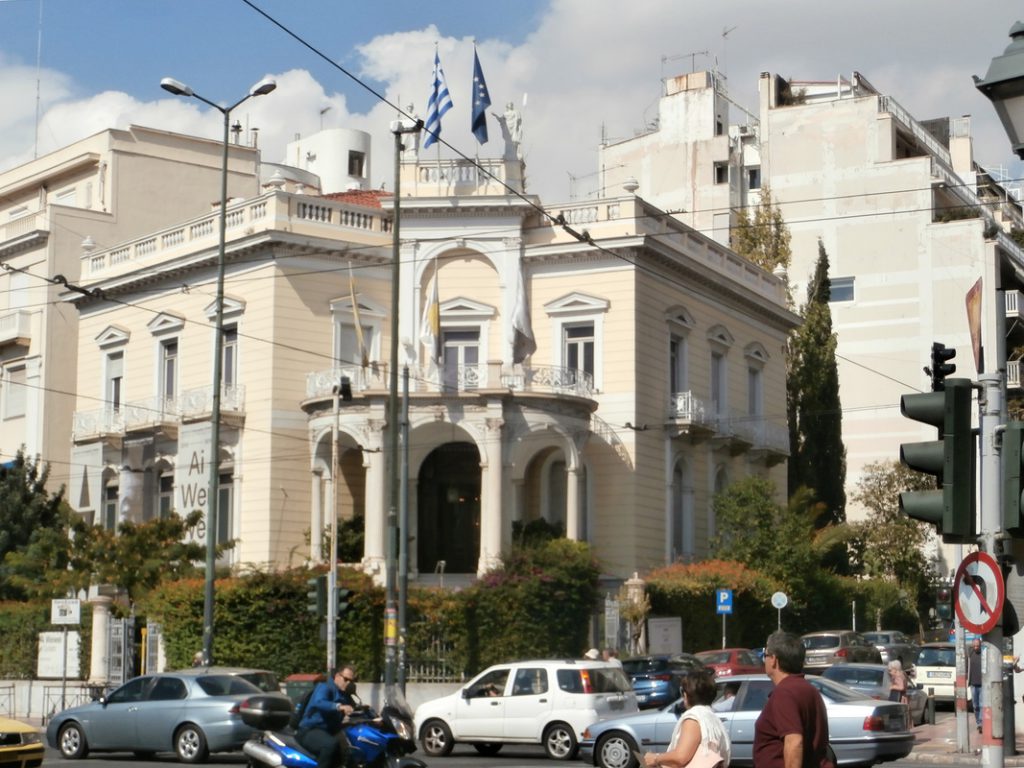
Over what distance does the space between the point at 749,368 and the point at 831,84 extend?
1104 inches

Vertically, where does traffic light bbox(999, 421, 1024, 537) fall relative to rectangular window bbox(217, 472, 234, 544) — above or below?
below

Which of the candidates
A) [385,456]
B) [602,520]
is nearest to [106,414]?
[385,456]

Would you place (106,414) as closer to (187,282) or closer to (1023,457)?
(187,282)

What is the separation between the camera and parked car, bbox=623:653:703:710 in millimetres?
31781

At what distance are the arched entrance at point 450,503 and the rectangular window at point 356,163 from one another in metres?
25.7

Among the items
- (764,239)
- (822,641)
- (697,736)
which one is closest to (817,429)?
(764,239)

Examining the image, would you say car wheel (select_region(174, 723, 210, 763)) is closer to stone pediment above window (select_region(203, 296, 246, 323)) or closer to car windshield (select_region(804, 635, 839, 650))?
car windshield (select_region(804, 635, 839, 650))

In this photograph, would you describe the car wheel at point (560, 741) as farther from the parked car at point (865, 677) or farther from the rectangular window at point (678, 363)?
the rectangular window at point (678, 363)

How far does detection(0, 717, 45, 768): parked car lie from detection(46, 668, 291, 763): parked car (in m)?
3.70

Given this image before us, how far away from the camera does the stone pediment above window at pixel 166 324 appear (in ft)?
159

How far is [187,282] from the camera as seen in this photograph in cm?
4822

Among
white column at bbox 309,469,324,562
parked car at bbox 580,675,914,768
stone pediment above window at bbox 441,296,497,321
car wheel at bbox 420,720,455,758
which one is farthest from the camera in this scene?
stone pediment above window at bbox 441,296,497,321

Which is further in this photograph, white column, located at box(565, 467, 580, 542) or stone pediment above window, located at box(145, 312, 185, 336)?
stone pediment above window, located at box(145, 312, 185, 336)

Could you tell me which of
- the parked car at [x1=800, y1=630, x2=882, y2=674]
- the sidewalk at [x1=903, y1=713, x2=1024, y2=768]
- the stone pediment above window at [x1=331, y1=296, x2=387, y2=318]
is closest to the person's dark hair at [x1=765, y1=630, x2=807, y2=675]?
the sidewalk at [x1=903, y1=713, x2=1024, y2=768]
